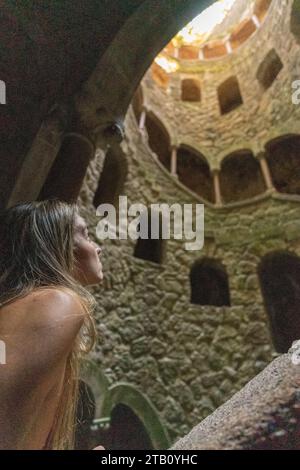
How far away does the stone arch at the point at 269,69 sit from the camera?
33.6 ft

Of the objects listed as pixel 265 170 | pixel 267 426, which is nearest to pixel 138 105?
pixel 265 170

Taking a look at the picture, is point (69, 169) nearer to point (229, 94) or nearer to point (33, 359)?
point (33, 359)

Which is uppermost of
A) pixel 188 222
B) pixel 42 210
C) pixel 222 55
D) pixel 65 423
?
pixel 222 55

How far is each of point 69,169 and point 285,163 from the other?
9.27 metres

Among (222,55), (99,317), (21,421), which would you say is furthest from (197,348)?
(222,55)

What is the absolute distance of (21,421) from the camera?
0.74m

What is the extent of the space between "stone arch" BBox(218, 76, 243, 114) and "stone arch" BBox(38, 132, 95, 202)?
11469 mm

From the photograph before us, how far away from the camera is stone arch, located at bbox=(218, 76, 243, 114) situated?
1238cm

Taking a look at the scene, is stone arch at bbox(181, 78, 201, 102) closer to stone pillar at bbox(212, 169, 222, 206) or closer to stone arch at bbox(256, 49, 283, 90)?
stone arch at bbox(256, 49, 283, 90)

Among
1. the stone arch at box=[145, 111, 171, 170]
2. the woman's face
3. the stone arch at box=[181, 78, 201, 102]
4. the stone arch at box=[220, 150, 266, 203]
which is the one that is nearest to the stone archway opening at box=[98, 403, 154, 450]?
the woman's face

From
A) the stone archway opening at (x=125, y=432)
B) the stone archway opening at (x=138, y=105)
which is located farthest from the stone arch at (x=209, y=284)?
the stone archway opening at (x=138, y=105)
